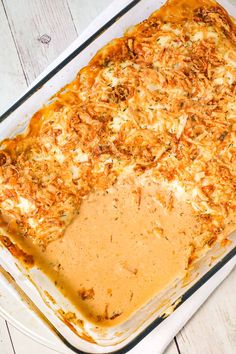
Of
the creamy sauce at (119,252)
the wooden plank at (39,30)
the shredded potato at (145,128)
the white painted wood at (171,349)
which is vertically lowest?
the white painted wood at (171,349)

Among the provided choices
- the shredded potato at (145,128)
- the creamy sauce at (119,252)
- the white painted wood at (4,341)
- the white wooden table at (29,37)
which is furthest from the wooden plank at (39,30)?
the white painted wood at (4,341)

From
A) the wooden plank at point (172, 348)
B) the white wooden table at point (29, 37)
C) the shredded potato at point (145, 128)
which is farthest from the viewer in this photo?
the white wooden table at point (29, 37)

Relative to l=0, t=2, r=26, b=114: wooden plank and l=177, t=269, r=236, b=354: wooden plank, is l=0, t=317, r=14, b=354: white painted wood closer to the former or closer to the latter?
l=177, t=269, r=236, b=354: wooden plank

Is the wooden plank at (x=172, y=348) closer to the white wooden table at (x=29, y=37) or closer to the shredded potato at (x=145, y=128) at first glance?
the shredded potato at (x=145, y=128)

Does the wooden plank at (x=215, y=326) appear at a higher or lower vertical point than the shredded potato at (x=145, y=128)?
lower

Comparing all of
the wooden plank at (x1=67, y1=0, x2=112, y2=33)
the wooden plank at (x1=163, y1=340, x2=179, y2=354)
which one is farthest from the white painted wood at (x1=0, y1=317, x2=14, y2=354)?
the wooden plank at (x1=67, y1=0, x2=112, y2=33)

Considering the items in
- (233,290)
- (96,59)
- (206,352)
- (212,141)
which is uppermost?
(96,59)

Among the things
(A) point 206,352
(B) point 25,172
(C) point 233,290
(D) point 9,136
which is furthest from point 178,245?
(D) point 9,136

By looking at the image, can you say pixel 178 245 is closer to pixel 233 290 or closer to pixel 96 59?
pixel 233 290
